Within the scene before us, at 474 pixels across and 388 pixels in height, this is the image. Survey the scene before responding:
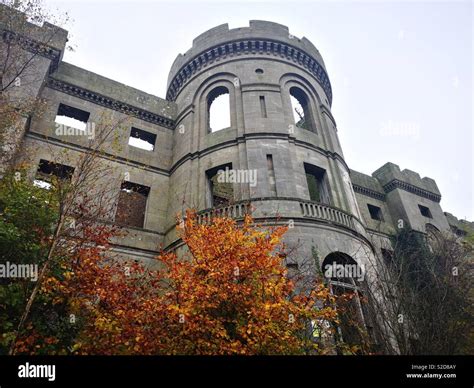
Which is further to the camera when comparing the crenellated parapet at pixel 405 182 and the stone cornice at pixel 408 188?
the crenellated parapet at pixel 405 182

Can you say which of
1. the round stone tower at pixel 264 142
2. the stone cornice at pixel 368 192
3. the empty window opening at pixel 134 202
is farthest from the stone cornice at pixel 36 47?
the stone cornice at pixel 368 192

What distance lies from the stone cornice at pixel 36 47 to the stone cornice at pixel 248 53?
6.95m

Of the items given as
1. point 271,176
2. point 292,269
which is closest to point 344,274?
point 292,269

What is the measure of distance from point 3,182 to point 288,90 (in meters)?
14.4

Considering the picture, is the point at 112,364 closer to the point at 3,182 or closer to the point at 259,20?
the point at 3,182

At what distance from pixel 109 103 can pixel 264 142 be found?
9.29m

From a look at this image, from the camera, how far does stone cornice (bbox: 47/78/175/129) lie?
53.7ft

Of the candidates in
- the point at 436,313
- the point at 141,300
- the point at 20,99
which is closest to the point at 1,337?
the point at 141,300

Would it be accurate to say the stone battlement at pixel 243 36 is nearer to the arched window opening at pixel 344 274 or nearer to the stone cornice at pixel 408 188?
the stone cornice at pixel 408 188

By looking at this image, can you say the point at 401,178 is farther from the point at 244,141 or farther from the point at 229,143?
the point at 229,143

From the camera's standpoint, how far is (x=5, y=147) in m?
11.1

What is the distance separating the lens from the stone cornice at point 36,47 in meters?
13.7

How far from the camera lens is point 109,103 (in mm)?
17312

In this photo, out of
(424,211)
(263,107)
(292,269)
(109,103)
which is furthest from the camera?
(424,211)
